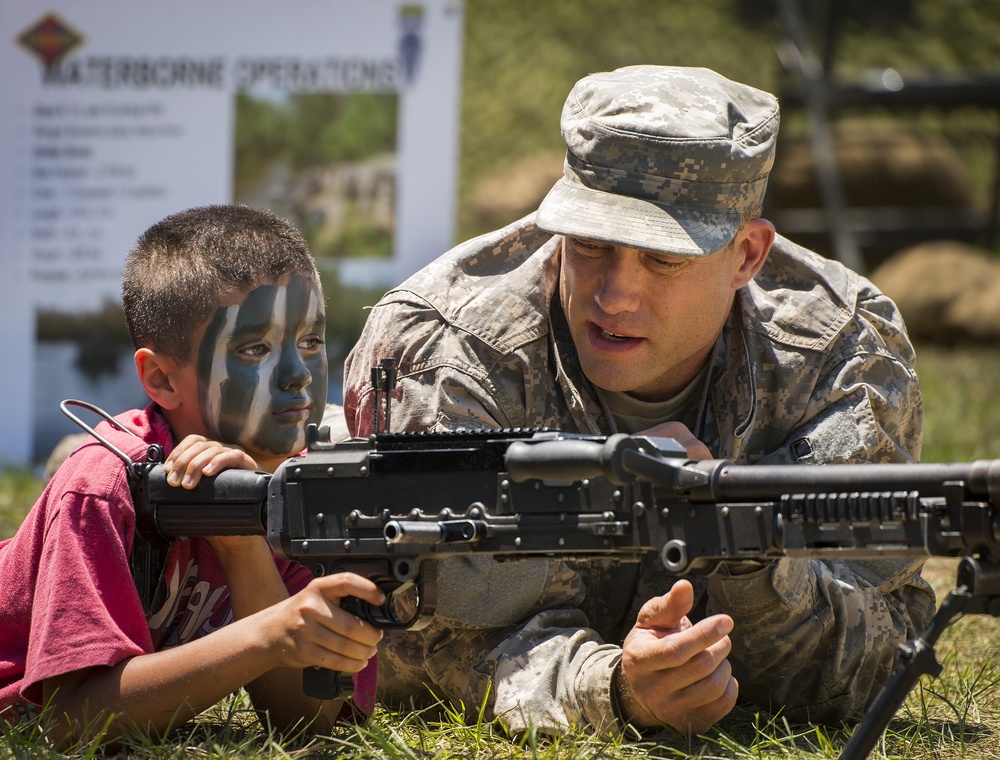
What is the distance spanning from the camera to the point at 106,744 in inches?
122

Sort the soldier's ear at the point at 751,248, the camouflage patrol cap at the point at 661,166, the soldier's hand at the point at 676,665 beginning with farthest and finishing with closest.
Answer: the soldier's ear at the point at 751,248
the camouflage patrol cap at the point at 661,166
the soldier's hand at the point at 676,665

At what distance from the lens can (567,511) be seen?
2.77 m

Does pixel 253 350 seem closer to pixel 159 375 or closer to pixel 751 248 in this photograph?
pixel 159 375

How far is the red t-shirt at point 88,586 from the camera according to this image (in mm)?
2988

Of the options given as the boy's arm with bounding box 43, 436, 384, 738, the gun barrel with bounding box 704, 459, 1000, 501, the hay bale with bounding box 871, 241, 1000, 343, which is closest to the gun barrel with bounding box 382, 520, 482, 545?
the boy's arm with bounding box 43, 436, 384, 738

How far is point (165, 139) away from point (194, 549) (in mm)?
4169

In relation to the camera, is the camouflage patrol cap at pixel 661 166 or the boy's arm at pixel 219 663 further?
the camouflage patrol cap at pixel 661 166

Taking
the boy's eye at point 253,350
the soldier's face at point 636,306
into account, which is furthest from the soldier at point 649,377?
the boy's eye at point 253,350

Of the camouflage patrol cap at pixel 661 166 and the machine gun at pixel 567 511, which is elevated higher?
the camouflage patrol cap at pixel 661 166

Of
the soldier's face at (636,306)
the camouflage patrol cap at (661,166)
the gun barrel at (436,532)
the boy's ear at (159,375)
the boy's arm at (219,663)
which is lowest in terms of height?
the boy's arm at (219,663)

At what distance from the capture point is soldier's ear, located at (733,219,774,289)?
12.6ft

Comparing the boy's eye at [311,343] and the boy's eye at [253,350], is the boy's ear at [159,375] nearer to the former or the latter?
the boy's eye at [253,350]

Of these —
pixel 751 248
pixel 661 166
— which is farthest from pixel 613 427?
pixel 661 166

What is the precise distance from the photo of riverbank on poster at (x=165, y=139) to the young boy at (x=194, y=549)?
3.44 metres
